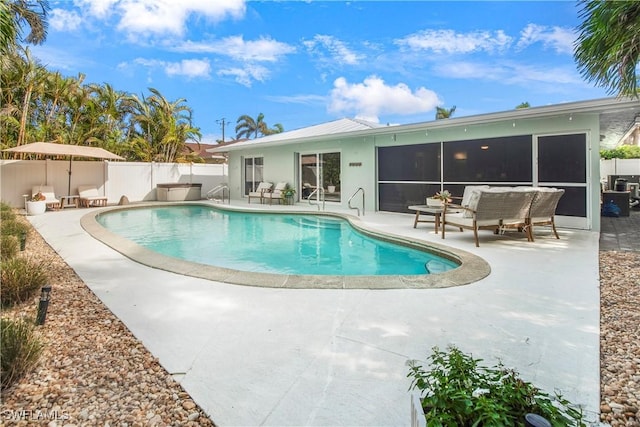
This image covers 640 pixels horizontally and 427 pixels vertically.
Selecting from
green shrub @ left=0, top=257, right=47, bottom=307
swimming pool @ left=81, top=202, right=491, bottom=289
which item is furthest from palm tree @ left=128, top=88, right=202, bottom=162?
green shrub @ left=0, top=257, right=47, bottom=307

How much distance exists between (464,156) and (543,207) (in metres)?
3.20

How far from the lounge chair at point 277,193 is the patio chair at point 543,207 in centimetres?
949

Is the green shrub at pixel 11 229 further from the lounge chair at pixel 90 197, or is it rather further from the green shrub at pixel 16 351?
the lounge chair at pixel 90 197

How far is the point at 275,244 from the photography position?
7.79m

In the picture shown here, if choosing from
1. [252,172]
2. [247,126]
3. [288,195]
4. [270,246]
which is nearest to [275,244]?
[270,246]

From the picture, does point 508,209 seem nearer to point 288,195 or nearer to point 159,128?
point 288,195

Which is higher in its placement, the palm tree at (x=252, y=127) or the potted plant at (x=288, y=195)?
the palm tree at (x=252, y=127)

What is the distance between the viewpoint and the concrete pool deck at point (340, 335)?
2057 mm

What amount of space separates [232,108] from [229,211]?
31.9m

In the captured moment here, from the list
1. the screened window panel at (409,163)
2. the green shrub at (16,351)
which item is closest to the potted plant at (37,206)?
the screened window panel at (409,163)

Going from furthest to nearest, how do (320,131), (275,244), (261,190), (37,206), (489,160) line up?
(261,190) → (320,131) → (37,206) → (489,160) → (275,244)

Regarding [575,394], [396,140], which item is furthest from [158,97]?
[575,394]

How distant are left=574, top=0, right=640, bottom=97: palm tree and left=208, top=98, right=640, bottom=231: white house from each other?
4.66 metres

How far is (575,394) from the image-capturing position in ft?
6.84
